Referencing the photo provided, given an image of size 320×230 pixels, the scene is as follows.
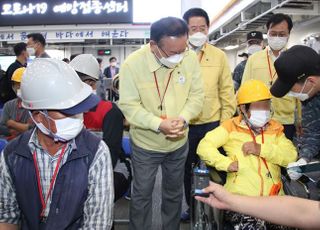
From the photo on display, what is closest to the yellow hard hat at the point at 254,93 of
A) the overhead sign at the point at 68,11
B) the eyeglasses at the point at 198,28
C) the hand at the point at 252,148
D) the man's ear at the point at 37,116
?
the hand at the point at 252,148

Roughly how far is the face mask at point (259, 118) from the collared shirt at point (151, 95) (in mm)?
382

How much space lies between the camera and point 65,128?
4.94ft

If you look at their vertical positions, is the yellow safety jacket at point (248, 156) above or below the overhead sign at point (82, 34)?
below

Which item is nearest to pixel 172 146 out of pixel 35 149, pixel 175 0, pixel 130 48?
pixel 35 149

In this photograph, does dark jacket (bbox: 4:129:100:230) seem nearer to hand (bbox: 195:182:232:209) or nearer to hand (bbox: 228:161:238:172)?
hand (bbox: 195:182:232:209)

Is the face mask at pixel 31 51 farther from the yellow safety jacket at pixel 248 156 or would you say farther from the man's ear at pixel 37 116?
the man's ear at pixel 37 116

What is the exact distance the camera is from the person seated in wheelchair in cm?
220

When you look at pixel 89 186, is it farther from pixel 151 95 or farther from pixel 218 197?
pixel 151 95

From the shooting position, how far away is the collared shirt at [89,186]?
1528mm

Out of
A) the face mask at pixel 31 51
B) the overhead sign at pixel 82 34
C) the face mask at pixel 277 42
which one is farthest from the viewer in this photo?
the overhead sign at pixel 82 34

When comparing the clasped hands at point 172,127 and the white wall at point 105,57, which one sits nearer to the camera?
the clasped hands at point 172,127

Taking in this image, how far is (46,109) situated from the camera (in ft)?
4.82

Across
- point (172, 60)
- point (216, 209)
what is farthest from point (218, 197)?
point (172, 60)

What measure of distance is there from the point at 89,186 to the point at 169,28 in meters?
1.12
